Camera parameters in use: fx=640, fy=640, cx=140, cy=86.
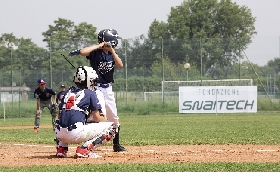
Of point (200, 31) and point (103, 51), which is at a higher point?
point (200, 31)

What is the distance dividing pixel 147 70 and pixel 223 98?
23.7ft

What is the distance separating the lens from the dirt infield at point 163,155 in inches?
400

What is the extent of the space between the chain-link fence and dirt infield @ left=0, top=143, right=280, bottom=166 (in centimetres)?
2889

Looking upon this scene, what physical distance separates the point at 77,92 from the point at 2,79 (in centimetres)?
3225

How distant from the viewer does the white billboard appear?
1471 inches

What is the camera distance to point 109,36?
11.8 metres

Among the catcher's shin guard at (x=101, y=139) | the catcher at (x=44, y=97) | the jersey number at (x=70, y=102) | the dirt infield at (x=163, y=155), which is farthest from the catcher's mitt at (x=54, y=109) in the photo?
the jersey number at (x=70, y=102)

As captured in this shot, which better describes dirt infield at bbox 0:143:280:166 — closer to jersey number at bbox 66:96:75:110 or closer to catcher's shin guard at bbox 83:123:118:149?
catcher's shin guard at bbox 83:123:118:149

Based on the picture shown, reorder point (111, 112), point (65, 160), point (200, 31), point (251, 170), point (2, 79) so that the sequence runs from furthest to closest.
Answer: point (200, 31) < point (2, 79) < point (111, 112) < point (65, 160) < point (251, 170)

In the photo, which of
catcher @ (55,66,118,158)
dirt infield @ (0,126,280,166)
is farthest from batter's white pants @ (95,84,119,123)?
catcher @ (55,66,118,158)

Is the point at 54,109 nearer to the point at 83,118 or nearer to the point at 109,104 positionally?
the point at 109,104

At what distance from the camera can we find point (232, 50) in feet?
142

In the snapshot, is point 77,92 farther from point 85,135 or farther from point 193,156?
point 193,156

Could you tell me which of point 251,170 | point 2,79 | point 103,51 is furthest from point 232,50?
point 251,170
